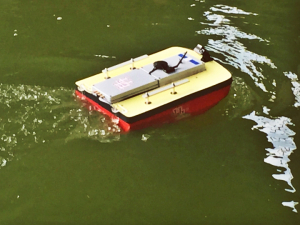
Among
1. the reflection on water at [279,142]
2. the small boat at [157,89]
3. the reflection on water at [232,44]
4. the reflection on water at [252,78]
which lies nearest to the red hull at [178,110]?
the small boat at [157,89]

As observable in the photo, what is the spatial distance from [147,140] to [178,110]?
0.34 metres

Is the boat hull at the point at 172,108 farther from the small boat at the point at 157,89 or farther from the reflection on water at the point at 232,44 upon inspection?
the reflection on water at the point at 232,44

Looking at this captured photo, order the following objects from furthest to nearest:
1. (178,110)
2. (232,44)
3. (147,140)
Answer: (232,44) < (178,110) < (147,140)

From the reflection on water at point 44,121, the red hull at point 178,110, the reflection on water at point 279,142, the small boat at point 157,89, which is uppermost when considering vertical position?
the small boat at point 157,89

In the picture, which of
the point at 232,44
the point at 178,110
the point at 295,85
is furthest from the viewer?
the point at 232,44

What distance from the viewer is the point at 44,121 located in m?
3.42

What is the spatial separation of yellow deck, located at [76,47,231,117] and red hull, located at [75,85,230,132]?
0.07 metres

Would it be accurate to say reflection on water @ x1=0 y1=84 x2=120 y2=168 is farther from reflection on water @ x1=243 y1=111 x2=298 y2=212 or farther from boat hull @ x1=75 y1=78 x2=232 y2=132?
reflection on water @ x1=243 y1=111 x2=298 y2=212

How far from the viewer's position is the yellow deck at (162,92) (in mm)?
3197

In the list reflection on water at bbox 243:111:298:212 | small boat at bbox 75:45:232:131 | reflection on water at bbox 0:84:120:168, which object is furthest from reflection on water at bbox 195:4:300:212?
reflection on water at bbox 0:84:120:168

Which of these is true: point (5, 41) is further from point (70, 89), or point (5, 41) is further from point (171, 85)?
point (171, 85)

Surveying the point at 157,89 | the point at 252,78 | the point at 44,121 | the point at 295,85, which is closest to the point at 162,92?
the point at 157,89

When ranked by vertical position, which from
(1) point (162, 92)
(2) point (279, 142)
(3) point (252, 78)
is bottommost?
(2) point (279, 142)

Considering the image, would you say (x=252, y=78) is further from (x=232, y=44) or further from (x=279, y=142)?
(x=279, y=142)
